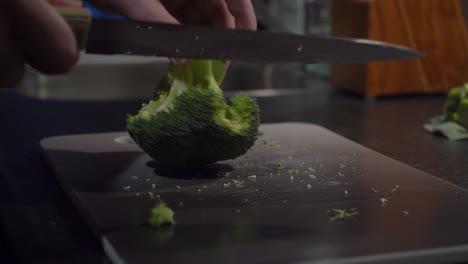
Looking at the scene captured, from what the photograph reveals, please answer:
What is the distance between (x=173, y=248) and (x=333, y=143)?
66cm

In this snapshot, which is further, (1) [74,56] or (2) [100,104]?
(2) [100,104]

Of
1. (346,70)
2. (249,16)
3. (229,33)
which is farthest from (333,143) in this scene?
(346,70)

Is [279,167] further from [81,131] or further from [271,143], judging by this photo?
[81,131]

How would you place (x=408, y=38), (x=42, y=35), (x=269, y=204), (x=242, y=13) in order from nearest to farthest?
(x=42, y=35) < (x=269, y=204) < (x=242, y=13) < (x=408, y=38)

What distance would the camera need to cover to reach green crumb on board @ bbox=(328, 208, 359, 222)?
1.01 m

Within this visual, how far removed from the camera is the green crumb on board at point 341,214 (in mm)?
Answer: 1015

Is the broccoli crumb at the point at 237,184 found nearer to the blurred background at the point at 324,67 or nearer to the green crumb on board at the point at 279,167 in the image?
the green crumb on board at the point at 279,167

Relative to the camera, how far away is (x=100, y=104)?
205cm

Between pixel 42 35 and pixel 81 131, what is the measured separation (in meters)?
0.81

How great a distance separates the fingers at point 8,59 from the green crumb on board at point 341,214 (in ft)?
1.51

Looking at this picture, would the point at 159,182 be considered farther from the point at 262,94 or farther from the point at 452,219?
the point at 262,94

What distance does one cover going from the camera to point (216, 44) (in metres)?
1.17

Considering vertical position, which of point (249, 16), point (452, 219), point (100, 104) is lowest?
point (100, 104)

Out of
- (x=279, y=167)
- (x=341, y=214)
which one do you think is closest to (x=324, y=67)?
(x=279, y=167)
